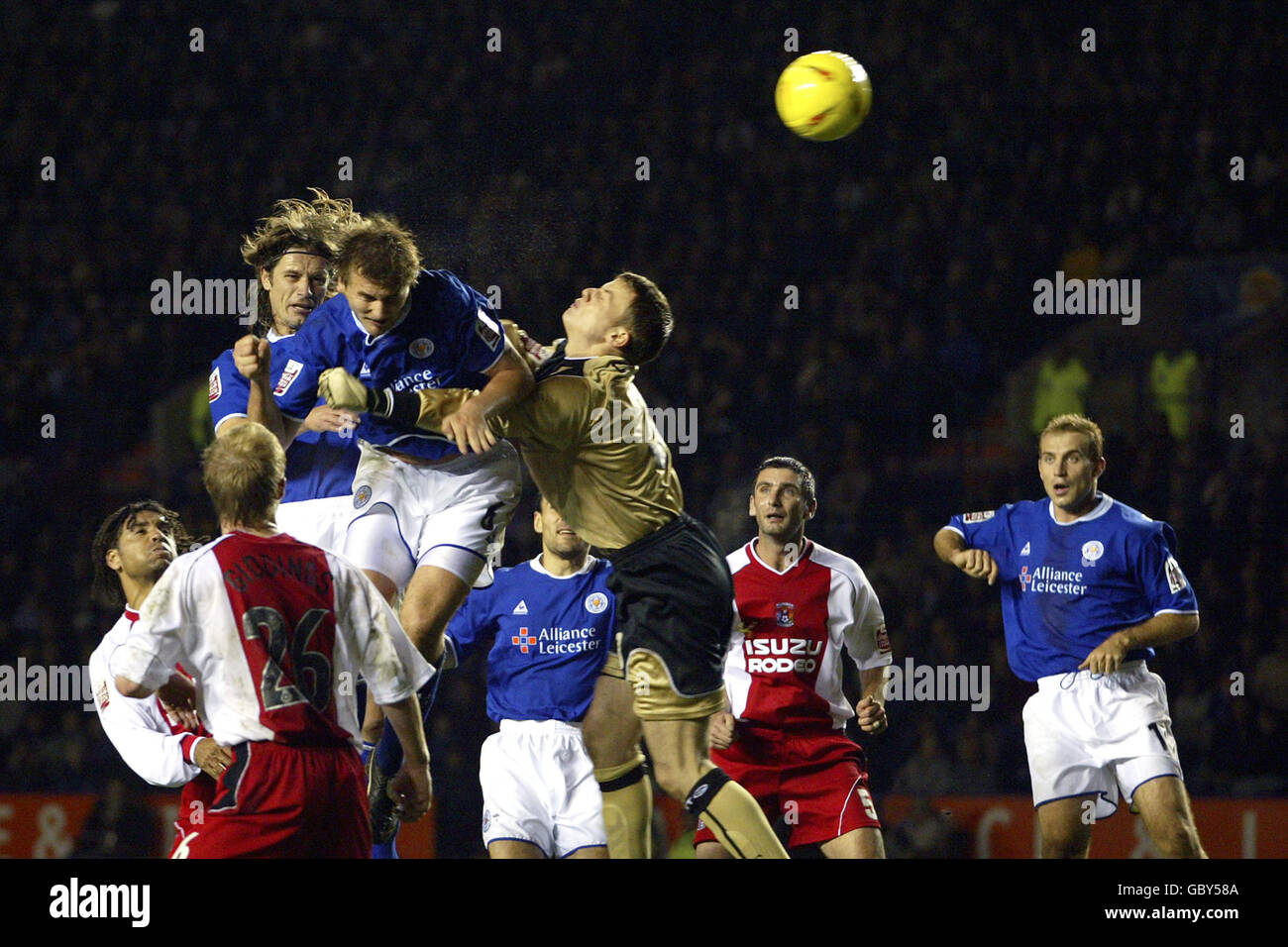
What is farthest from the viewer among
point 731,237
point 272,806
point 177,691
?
point 731,237

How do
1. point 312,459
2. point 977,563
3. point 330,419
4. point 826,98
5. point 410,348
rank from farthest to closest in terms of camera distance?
point 826,98
point 312,459
point 977,563
point 330,419
point 410,348

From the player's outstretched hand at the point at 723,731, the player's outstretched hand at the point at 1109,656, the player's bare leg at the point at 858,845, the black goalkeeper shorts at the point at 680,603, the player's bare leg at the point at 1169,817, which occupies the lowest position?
the player's bare leg at the point at 858,845

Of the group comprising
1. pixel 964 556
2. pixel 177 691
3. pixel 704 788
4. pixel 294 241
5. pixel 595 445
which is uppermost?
pixel 294 241

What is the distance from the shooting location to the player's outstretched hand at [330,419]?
5000 millimetres

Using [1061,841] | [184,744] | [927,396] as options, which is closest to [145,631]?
[184,744]

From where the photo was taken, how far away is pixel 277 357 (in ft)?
16.8

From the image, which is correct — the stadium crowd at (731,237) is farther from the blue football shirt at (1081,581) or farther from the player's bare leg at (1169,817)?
the player's bare leg at (1169,817)

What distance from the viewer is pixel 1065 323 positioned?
8125 millimetres

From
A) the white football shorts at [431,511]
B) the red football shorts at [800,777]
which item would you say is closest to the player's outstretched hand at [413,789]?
the white football shorts at [431,511]

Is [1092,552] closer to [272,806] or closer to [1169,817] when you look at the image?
[1169,817]

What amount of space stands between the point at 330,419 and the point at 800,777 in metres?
2.10

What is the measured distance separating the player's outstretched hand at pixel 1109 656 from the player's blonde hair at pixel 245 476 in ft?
9.66

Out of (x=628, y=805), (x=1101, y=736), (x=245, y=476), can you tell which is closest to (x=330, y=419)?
(x=245, y=476)

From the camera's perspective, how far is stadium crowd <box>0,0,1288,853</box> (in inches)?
273
